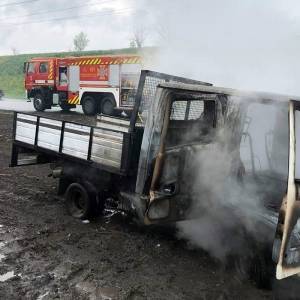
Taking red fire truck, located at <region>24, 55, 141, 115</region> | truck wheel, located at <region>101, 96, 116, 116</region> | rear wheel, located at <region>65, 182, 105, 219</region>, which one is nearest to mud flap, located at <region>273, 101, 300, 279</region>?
rear wheel, located at <region>65, 182, 105, 219</region>

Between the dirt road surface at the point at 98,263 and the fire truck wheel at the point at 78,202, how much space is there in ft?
0.36

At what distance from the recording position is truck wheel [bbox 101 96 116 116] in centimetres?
1762

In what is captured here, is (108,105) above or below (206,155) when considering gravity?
below

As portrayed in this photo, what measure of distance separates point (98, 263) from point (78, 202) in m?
1.61

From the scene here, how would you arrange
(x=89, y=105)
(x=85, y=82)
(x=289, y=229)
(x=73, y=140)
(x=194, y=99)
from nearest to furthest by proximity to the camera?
(x=289, y=229) < (x=194, y=99) < (x=73, y=140) < (x=89, y=105) < (x=85, y=82)

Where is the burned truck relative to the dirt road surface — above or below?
above

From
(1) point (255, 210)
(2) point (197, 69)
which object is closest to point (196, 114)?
(1) point (255, 210)

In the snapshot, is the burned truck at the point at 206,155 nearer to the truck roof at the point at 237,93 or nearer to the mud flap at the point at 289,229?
the truck roof at the point at 237,93

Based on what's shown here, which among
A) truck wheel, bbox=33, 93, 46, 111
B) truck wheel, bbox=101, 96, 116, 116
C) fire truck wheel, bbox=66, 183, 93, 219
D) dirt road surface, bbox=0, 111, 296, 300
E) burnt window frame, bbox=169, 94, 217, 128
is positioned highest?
burnt window frame, bbox=169, 94, 217, 128

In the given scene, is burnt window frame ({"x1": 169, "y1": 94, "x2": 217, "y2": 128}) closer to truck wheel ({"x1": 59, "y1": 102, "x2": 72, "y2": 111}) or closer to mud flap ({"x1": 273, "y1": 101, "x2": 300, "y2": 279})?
mud flap ({"x1": 273, "y1": 101, "x2": 300, "y2": 279})

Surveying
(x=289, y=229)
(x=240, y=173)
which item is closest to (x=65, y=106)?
(x=240, y=173)

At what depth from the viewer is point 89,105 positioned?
60.8 feet

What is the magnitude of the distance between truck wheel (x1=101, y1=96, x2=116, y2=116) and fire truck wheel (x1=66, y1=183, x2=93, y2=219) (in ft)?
39.5

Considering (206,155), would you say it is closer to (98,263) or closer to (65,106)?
(98,263)
